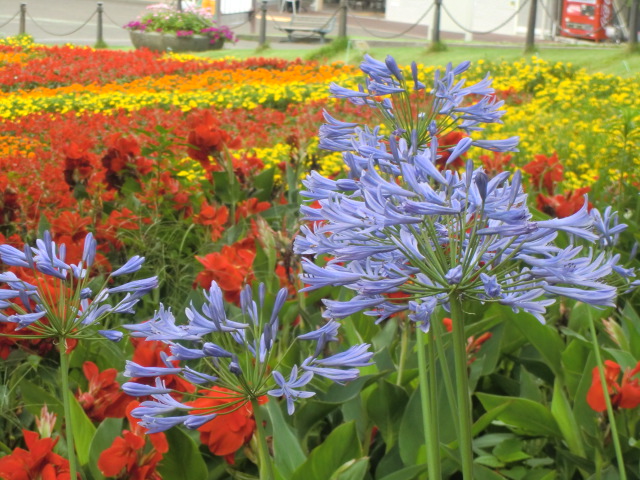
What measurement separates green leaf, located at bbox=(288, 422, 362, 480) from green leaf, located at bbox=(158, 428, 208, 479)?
0.59 feet

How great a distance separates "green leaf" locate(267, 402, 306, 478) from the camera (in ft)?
4.94

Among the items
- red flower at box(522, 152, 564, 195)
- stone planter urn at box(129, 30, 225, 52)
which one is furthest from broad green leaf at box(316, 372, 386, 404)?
stone planter urn at box(129, 30, 225, 52)

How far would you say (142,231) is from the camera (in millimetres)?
3232

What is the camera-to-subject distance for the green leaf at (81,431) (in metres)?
1.59

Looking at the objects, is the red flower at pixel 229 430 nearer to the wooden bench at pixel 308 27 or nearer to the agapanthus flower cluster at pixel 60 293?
the agapanthus flower cluster at pixel 60 293

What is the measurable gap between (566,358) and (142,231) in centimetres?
172

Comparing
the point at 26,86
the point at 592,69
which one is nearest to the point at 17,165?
the point at 26,86

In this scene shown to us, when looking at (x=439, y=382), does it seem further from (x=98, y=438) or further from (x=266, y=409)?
(x=98, y=438)

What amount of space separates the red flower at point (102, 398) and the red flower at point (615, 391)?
82 cm

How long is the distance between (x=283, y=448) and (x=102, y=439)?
309 millimetres

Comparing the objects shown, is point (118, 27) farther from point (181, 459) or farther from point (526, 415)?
point (181, 459)

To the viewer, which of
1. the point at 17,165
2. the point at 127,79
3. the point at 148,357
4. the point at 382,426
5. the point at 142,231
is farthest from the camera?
the point at 127,79

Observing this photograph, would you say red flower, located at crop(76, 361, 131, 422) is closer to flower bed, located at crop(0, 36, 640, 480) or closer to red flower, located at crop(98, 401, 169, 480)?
flower bed, located at crop(0, 36, 640, 480)

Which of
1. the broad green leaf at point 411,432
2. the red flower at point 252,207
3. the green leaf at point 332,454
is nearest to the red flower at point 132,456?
the green leaf at point 332,454
